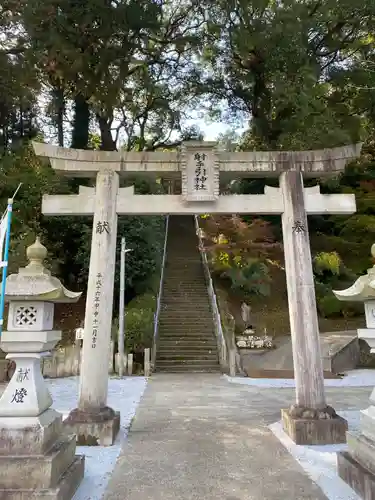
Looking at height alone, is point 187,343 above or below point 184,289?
below

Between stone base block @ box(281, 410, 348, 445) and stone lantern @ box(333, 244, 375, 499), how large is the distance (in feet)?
3.20

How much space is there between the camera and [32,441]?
316 centimetres

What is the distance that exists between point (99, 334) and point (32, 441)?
197cm

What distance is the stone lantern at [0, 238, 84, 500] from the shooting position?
9.95 feet

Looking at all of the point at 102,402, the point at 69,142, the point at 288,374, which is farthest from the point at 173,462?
the point at 69,142

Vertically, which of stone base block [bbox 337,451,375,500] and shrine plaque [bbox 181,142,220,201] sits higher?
shrine plaque [bbox 181,142,220,201]

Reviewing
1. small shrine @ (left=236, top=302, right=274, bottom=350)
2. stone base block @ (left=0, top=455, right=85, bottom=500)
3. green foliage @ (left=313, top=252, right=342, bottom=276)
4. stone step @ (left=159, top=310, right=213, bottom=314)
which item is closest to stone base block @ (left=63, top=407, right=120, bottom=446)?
stone base block @ (left=0, top=455, right=85, bottom=500)

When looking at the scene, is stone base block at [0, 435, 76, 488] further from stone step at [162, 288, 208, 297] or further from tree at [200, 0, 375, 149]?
stone step at [162, 288, 208, 297]

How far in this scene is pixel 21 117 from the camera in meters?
19.0

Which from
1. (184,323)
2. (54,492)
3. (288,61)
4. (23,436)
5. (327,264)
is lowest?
(54,492)

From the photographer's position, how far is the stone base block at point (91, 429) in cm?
471

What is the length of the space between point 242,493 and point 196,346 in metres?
9.29

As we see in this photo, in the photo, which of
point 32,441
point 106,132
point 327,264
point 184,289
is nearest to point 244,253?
point 184,289

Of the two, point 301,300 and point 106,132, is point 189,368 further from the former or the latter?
point 106,132
